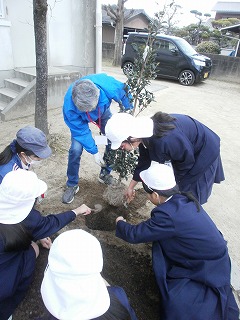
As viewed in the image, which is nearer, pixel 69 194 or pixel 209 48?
pixel 69 194

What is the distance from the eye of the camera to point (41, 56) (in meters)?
3.81

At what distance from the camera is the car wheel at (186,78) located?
993cm

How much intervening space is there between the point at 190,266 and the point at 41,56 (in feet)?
11.6

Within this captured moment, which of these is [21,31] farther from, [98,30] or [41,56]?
[41,56]

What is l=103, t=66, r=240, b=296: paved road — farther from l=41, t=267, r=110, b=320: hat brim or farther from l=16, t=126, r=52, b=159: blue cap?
l=16, t=126, r=52, b=159: blue cap

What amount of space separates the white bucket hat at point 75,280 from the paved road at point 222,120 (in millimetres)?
1703

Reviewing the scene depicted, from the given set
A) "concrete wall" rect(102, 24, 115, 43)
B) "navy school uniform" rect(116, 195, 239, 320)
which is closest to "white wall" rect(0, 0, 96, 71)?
"navy school uniform" rect(116, 195, 239, 320)

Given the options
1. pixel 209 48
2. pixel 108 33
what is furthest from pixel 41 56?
pixel 108 33

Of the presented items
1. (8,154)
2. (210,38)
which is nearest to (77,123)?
(8,154)

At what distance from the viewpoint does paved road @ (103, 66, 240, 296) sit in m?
2.92

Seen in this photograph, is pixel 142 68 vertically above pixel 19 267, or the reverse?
pixel 142 68

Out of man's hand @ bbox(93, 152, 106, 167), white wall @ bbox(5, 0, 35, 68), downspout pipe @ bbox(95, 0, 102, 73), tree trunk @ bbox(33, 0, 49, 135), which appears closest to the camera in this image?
man's hand @ bbox(93, 152, 106, 167)

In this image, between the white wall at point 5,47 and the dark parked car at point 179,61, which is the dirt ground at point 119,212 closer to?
the white wall at point 5,47

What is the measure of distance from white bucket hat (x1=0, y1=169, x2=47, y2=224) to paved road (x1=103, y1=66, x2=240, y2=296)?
1891 millimetres
